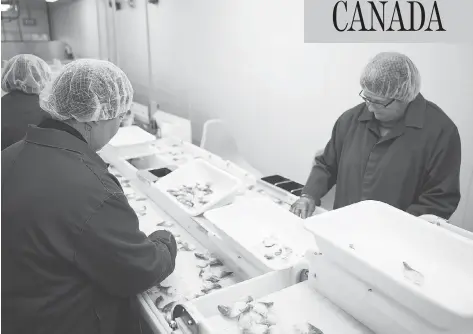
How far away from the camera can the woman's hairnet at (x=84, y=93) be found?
49.9 inches

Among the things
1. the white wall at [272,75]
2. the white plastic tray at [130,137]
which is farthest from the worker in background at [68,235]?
the white wall at [272,75]

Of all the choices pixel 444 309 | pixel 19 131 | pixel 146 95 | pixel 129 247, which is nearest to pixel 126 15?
pixel 146 95

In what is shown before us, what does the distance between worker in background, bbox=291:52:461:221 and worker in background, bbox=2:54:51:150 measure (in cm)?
170

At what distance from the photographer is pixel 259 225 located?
167 centimetres

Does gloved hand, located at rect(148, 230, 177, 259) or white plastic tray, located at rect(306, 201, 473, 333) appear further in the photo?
gloved hand, located at rect(148, 230, 177, 259)

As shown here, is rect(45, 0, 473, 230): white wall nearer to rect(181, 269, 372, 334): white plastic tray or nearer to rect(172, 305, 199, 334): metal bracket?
rect(181, 269, 372, 334): white plastic tray

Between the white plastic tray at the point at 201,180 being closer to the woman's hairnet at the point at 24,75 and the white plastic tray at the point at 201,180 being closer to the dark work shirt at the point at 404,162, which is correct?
the dark work shirt at the point at 404,162

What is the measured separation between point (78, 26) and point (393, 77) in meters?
6.76

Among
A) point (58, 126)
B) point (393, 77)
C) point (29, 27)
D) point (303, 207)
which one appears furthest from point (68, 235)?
point (29, 27)

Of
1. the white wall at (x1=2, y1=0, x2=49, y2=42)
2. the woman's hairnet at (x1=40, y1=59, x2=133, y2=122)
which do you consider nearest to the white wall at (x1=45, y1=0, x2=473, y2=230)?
the woman's hairnet at (x1=40, y1=59, x2=133, y2=122)

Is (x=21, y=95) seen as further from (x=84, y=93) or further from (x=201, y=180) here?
(x=84, y=93)

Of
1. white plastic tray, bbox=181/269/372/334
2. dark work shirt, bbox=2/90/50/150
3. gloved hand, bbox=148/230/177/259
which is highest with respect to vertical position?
dark work shirt, bbox=2/90/50/150

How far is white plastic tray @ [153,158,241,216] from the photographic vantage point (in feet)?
6.50

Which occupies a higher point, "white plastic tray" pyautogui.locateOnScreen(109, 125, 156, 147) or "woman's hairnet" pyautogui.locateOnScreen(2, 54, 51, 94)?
"woman's hairnet" pyautogui.locateOnScreen(2, 54, 51, 94)
